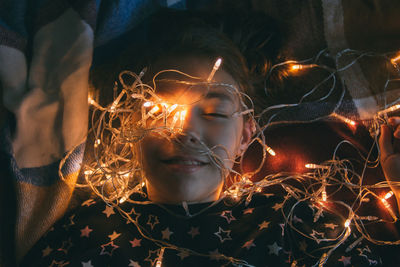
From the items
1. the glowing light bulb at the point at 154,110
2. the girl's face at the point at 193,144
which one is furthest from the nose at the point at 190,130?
the glowing light bulb at the point at 154,110

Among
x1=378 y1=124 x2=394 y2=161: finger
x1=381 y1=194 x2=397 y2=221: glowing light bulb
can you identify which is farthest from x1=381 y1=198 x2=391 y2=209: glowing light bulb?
x1=378 y1=124 x2=394 y2=161: finger

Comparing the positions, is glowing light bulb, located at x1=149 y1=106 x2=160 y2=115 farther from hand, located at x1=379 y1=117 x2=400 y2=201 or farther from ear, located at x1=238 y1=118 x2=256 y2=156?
hand, located at x1=379 y1=117 x2=400 y2=201

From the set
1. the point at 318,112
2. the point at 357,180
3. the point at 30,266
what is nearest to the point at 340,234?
the point at 357,180

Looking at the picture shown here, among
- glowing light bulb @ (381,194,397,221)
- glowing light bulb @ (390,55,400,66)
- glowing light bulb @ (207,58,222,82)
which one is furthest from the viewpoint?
glowing light bulb @ (390,55,400,66)

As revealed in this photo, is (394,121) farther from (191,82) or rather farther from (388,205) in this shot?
(191,82)

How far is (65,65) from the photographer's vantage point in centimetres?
134

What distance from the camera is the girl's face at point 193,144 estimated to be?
1089 millimetres

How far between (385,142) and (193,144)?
0.74 meters

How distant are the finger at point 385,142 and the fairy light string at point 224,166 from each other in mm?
24

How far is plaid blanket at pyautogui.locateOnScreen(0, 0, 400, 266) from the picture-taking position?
127 centimetres

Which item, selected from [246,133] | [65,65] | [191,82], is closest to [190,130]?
[191,82]

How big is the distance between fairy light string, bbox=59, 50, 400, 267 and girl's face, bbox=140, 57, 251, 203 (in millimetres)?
20

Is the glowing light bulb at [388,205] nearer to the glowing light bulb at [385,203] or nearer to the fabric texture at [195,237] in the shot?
the glowing light bulb at [385,203]

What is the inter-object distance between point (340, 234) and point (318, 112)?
0.49 meters
